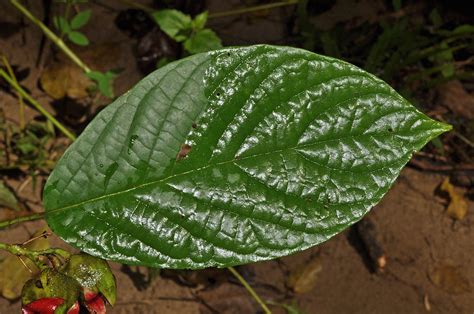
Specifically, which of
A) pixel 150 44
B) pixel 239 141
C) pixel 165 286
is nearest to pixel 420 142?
pixel 239 141

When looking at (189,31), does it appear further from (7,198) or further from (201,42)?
(7,198)

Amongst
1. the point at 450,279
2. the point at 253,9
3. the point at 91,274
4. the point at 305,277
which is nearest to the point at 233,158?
the point at 91,274

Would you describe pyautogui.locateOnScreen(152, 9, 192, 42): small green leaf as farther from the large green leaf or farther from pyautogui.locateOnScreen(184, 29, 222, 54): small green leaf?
the large green leaf

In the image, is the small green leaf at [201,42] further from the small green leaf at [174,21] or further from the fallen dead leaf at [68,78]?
the fallen dead leaf at [68,78]

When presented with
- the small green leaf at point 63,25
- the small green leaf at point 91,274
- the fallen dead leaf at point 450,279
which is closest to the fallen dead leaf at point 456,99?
the fallen dead leaf at point 450,279

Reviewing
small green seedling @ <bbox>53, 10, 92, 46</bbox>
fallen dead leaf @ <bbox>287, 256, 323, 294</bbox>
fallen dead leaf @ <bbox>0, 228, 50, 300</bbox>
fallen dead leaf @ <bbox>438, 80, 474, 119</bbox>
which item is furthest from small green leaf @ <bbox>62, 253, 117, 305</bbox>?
fallen dead leaf @ <bbox>438, 80, 474, 119</bbox>

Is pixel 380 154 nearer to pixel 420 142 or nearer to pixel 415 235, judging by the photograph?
pixel 420 142
